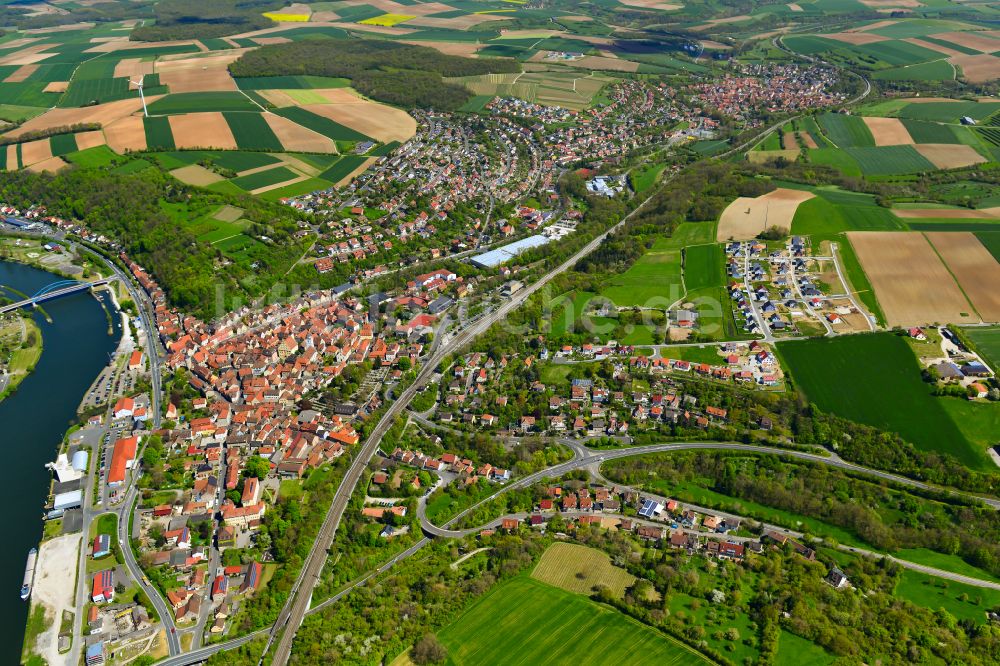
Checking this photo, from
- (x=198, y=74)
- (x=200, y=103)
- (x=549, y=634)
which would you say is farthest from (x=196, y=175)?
(x=549, y=634)

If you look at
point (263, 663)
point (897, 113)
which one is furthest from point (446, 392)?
point (897, 113)

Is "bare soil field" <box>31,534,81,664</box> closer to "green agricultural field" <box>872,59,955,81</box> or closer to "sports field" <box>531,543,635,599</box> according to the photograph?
"sports field" <box>531,543,635,599</box>

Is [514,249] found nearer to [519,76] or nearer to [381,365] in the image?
[381,365]

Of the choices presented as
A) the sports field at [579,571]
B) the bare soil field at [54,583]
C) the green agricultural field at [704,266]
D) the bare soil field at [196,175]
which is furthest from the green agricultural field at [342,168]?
the sports field at [579,571]

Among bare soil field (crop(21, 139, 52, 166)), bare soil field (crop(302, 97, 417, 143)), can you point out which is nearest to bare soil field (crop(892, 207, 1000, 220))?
bare soil field (crop(302, 97, 417, 143))

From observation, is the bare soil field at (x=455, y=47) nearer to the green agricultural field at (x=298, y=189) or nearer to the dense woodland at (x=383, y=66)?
the dense woodland at (x=383, y=66)
